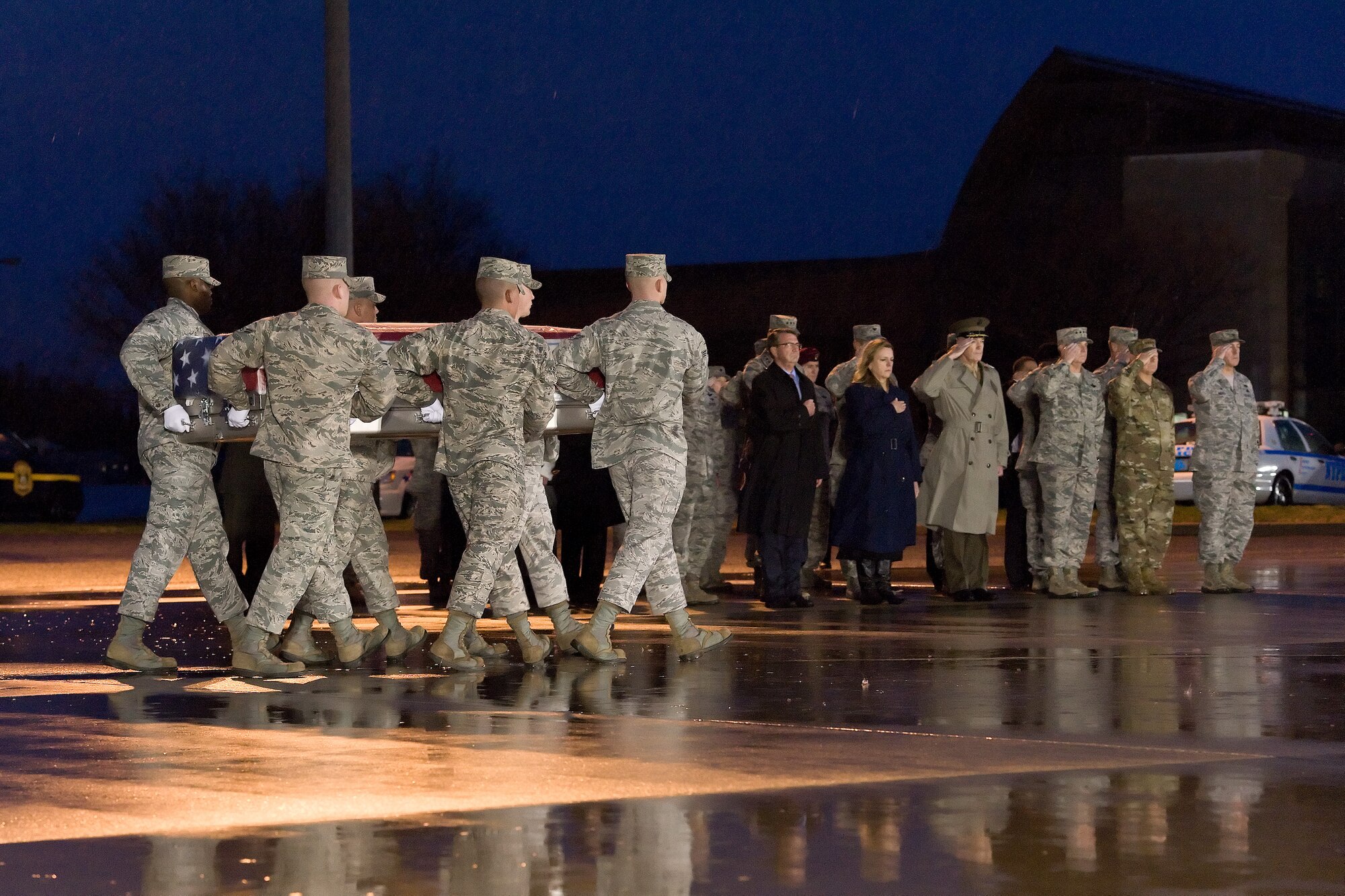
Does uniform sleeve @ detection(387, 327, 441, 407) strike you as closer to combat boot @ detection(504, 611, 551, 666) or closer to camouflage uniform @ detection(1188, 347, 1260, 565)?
combat boot @ detection(504, 611, 551, 666)

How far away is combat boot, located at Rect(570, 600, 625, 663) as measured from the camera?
36.3ft

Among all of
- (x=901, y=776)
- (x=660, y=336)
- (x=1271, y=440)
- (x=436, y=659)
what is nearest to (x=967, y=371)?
(x=660, y=336)

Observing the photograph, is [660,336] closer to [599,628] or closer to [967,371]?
[599,628]

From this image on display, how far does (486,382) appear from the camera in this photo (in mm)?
10891

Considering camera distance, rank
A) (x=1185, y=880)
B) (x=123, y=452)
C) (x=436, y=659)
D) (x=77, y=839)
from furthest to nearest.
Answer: (x=123, y=452), (x=436, y=659), (x=77, y=839), (x=1185, y=880)

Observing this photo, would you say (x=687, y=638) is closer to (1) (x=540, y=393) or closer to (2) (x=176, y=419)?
(1) (x=540, y=393)

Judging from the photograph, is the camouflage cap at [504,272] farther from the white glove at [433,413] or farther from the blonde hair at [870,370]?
the blonde hair at [870,370]

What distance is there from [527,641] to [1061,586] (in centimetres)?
609

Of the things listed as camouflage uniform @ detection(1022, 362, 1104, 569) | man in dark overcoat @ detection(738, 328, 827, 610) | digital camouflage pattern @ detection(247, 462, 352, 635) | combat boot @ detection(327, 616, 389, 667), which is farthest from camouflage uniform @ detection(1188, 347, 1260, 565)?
digital camouflage pattern @ detection(247, 462, 352, 635)

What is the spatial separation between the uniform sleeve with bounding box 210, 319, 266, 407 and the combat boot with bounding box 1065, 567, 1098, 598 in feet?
24.3

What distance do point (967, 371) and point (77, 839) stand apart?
34.6ft

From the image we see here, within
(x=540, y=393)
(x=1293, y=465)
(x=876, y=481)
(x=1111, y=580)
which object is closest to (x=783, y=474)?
(x=876, y=481)

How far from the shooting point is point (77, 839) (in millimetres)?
6438

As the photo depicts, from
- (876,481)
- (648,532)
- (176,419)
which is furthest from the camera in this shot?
(876,481)
